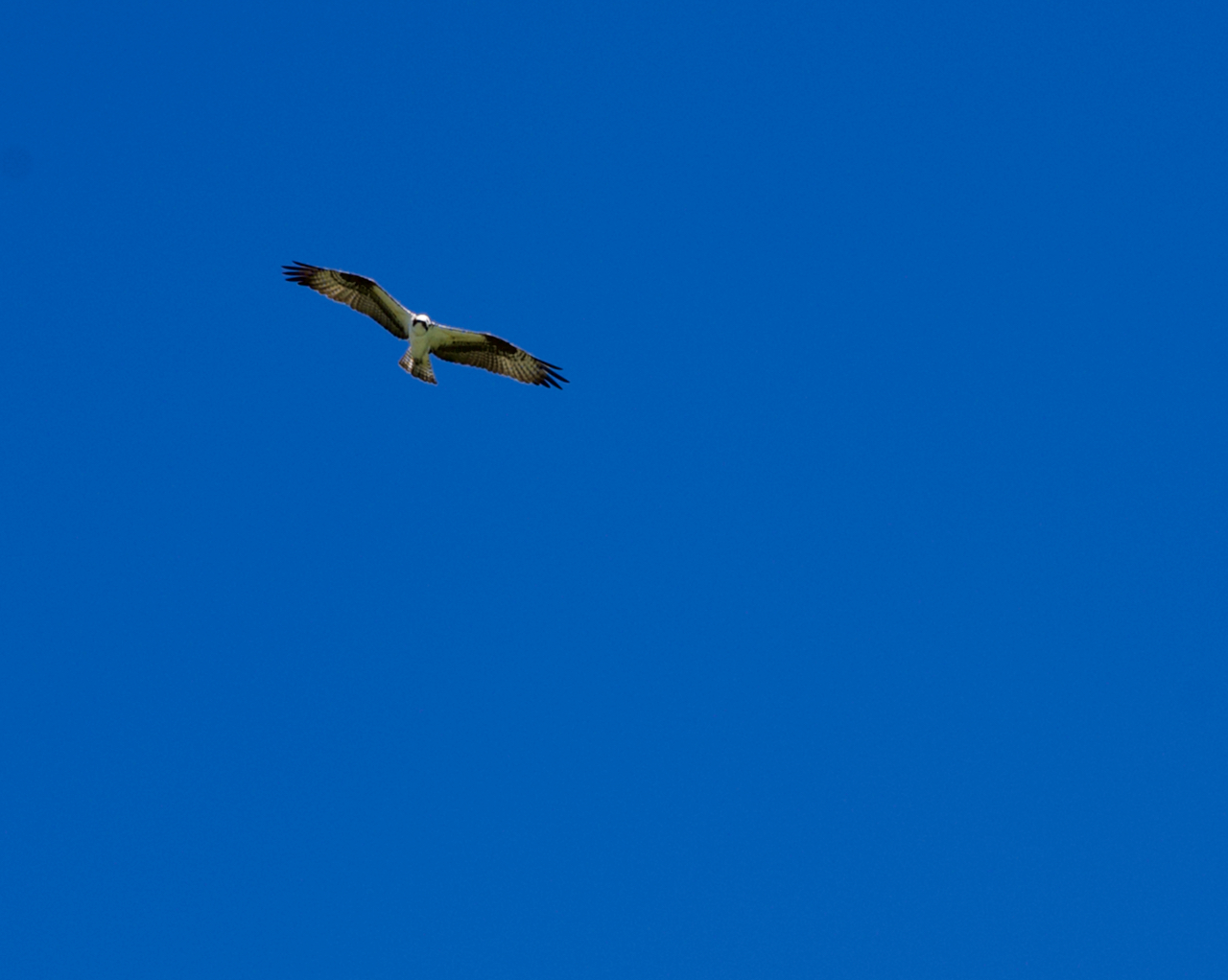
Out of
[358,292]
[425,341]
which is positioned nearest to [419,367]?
[425,341]

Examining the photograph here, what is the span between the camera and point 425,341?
58.5 ft

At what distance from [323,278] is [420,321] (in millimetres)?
1992

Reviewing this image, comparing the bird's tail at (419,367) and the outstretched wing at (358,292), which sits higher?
the outstretched wing at (358,292)

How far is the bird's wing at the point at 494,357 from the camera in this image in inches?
713

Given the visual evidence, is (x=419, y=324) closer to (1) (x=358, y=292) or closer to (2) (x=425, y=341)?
(2) (x=425, y=341)

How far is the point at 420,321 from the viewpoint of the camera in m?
17.4

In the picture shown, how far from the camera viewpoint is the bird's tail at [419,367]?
698 inches

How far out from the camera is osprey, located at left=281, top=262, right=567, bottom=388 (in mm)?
17953

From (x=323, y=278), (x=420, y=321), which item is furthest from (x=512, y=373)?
(x=323, y=278)

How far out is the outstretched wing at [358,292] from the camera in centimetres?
1816

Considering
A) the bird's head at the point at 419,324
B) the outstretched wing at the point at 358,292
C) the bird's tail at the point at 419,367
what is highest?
the outstretched wing at the point at 358,292

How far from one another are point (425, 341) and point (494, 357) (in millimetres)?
1187

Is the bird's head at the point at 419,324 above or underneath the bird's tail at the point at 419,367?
above

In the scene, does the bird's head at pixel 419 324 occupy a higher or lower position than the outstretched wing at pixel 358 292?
lower
